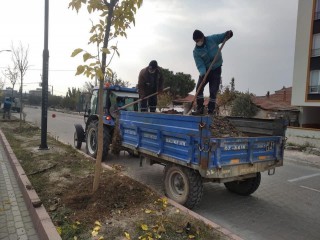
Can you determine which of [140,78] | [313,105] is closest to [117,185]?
[140,78]

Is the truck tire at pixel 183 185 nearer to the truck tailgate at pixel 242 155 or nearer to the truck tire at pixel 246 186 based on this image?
the truck tailgate at pixel 242 155

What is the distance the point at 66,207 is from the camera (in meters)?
4.73

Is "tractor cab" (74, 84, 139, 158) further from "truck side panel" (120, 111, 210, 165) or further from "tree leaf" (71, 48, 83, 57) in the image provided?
"tree leaf" (71, 48, 83, 57)

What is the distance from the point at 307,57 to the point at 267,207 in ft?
74.3

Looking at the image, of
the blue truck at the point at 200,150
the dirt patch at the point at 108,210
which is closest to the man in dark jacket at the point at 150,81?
the blue truck at the point at 200,150

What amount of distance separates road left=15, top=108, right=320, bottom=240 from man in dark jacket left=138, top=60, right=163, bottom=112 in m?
2.00

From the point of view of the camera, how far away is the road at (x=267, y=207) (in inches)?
187

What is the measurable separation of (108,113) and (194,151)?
4.74 m

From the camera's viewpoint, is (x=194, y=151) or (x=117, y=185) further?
(x=117, y=185)

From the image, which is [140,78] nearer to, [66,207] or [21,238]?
[66,207]

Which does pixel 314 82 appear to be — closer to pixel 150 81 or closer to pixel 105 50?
pixel 150 81

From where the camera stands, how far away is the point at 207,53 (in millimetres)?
6277

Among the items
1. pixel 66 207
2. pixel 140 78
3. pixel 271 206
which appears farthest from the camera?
pixel 140 78

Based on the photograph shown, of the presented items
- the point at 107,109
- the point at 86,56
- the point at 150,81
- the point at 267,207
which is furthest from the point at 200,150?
the point at 107,109
